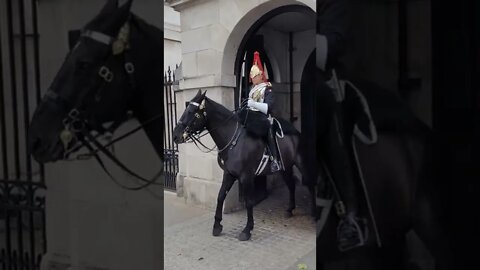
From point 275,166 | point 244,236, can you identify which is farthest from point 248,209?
point 275,166

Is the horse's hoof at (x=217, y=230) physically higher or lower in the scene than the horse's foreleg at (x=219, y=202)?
lower

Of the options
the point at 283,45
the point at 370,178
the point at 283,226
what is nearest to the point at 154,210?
the point at 370,178

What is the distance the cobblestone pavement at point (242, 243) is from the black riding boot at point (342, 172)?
2367 millimetres

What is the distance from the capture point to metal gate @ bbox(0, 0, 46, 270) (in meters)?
2.27

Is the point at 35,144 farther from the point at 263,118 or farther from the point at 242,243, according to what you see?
the point at 263,118

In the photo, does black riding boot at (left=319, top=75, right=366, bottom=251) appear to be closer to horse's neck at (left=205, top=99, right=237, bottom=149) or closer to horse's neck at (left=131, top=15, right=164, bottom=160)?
horse's neck at (left=131, top=15, right=164, bottom=160)

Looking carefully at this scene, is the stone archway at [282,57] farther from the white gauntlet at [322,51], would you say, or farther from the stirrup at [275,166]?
the white gauntlet at [322,51]

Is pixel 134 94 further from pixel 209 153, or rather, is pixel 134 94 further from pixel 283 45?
pixel 283 45

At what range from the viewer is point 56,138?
2182 millimetres

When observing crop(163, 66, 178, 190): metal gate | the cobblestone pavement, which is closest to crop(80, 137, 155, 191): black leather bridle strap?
the cobblestone pavement

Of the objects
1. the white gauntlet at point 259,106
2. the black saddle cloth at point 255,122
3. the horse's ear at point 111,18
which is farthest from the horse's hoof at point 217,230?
the horse's ear at point 111,18

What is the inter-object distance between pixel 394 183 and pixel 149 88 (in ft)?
4.21

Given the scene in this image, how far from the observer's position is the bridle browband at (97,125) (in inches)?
80.6

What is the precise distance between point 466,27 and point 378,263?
3.54 ft
